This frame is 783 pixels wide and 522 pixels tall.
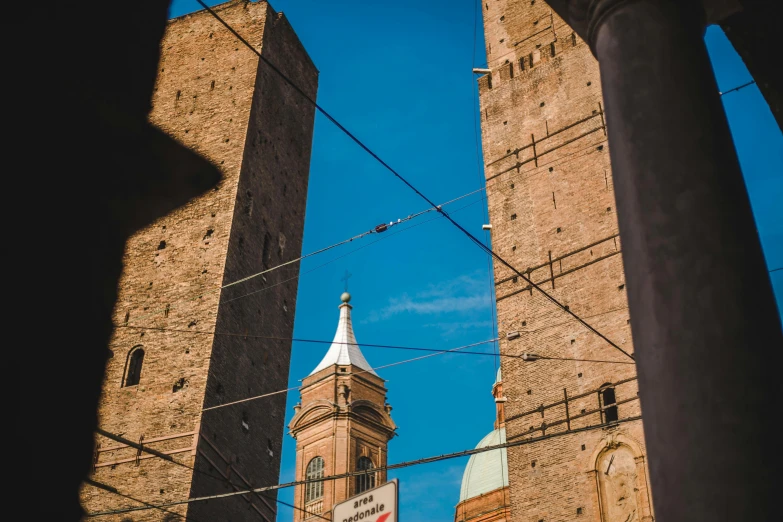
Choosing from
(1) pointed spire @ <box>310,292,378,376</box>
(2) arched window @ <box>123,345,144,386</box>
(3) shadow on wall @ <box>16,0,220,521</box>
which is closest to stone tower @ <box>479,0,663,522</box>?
(2) arched window @ <box>123,345,144,386</box>

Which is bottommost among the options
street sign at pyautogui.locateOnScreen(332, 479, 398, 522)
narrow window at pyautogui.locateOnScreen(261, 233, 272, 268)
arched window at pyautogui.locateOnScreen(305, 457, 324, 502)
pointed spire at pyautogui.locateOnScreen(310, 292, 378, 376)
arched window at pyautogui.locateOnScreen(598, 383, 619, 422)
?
street sign at pyautogui.locateOnScreen(332, 479, 398, 522)

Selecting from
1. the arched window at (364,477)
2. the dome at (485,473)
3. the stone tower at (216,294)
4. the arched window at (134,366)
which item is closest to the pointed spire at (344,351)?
the arched window at (364,477)

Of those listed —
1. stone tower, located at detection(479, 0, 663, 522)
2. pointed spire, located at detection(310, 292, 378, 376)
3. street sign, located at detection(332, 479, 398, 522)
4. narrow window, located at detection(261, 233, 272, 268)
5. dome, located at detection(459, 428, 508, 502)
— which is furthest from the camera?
pointed spire, located at detection(310, 292, 378, 376)

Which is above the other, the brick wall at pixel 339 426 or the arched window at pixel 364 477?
the brick wall at pixel 339 426

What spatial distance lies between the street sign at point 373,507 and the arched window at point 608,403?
840 cm

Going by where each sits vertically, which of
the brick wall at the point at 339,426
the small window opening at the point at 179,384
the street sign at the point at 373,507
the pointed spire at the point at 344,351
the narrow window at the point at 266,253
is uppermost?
the pointed spire at the point at 344,351

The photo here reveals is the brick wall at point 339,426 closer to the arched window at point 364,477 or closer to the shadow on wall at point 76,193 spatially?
the arched window at point 364,477

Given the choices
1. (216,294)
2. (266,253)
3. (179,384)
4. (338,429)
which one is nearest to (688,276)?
(179,384)

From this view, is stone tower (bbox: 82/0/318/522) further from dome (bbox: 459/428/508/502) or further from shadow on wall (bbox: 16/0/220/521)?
dome (bbox: 459/428/508/502)

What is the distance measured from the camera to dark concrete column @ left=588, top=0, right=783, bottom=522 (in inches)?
84.4

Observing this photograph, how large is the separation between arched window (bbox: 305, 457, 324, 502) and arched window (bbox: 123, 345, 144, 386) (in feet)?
59.1

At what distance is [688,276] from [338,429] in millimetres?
31665

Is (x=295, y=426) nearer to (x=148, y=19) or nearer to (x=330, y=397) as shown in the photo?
(x=330, y=397)

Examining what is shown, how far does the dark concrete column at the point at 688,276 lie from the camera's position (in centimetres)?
214
